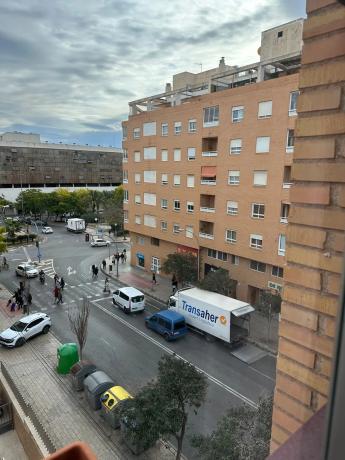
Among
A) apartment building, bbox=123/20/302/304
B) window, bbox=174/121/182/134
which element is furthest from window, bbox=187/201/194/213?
window, bbox=174/121/182/134

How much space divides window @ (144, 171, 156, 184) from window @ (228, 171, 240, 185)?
6666 millimetres

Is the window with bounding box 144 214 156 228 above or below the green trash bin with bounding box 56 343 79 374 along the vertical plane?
above

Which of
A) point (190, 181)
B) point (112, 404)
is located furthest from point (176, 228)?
point (112, 404)

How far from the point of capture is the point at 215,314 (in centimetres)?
1352

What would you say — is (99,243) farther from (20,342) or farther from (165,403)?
(165,403)

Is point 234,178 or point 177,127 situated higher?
point 177,127

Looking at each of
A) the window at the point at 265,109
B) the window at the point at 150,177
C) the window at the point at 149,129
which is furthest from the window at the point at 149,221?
the window at the point at 265,109

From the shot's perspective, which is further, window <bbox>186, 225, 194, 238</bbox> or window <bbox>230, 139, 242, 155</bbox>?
window <bbox>186, 225, 194, 238</bbox>

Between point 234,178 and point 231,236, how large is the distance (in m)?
3.15

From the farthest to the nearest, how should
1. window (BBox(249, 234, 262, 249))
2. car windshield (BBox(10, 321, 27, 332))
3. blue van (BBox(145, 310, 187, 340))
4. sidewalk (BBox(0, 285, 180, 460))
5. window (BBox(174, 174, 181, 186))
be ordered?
window (BBox(174, 174, 181, 186)), window (BBox(249, 234, 262, 249)), blue van (BBox(145, 310, 187, 340)), car windshield (BBox(10, 321, 27, 332)), sidewalk (BBox(0, 285, 180, 460))

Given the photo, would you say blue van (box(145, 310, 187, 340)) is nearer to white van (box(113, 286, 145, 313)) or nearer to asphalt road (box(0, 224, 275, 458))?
asphalt road (box(0, 224, 275, 458))

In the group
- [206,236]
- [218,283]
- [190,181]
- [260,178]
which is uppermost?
[260,178]

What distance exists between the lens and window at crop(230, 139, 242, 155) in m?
16.9

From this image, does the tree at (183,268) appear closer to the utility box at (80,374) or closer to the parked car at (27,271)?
the utility box at (80,374)
